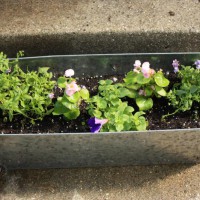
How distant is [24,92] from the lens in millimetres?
1597

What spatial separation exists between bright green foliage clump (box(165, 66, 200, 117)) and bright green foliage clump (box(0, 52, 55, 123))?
0.47 meters

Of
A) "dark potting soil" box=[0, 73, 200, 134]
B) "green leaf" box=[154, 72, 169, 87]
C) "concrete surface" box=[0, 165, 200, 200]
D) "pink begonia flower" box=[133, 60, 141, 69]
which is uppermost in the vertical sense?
"pink begonia flower" box=[133, 60, 141, 69]

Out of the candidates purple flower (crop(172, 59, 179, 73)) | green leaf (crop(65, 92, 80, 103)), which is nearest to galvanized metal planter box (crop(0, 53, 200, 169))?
purple flower (crop(172, 59, 179, 73))

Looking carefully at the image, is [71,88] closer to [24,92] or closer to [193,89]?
[24,92]

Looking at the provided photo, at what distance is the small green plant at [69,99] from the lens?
62.1 inches

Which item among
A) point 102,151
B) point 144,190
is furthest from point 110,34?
point 144,190

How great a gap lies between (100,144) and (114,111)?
0.13m

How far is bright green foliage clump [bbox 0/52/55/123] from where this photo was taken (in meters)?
1.60

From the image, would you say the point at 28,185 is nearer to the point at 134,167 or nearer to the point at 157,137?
the point at 134,167

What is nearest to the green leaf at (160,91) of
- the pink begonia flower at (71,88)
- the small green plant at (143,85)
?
the small green plant at (143,85)

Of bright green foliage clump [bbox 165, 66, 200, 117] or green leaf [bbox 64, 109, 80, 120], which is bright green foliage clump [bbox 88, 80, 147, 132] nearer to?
green leaf [bbox 64, 109, 80, 120]

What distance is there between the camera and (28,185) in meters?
1.76

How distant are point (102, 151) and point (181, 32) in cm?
65

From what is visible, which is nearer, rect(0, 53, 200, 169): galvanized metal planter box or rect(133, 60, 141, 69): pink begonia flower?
rect(0, 53, 200, 169): galvanized metal planter box
